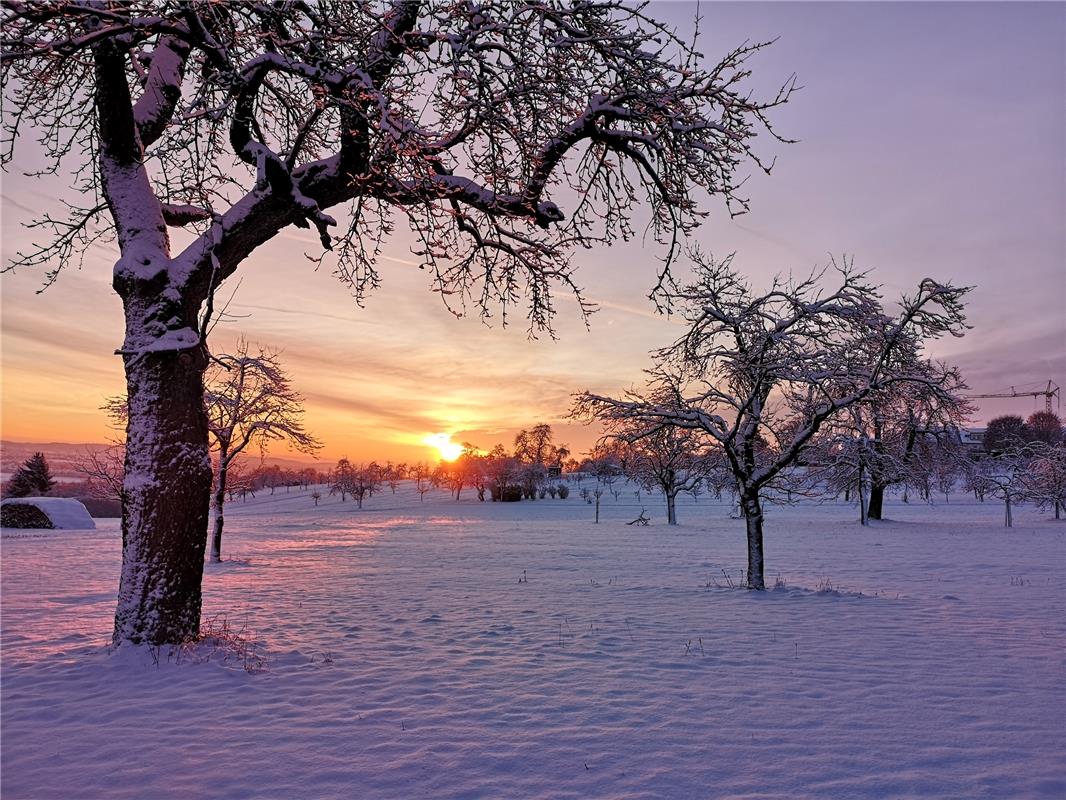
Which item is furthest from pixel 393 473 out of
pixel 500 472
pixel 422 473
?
pixel 500 472

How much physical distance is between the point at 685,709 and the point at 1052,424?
126 m

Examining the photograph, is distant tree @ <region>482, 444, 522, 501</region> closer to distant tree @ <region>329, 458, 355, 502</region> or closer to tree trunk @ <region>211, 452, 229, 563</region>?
distant tree @ <region>329, 458, 355, 502</region>

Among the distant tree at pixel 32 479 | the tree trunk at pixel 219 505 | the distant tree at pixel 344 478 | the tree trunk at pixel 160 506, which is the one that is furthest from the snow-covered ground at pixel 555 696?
the distant tree at pixel 344 478

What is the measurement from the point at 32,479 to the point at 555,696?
72.9 metres

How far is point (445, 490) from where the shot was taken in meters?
124

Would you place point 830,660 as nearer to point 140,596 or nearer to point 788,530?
point 140,596

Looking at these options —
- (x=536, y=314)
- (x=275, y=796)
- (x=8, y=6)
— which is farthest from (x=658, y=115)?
(x=275, y=796)

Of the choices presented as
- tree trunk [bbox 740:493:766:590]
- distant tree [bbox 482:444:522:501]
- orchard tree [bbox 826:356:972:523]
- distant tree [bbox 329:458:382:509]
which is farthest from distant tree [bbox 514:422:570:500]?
tree trunk [bbox 740:493:766:590]

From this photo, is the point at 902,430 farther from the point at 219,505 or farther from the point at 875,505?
the point at 219,505

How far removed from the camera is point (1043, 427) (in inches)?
3873

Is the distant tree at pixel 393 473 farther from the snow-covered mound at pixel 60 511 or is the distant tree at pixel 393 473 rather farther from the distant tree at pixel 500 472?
the snow-covered mound at pixel 60 511

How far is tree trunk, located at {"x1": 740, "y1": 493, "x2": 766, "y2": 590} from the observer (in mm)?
13492

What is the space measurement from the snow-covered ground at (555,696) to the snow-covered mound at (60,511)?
2805 centimetres

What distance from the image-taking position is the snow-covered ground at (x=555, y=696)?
4281 millimetres
